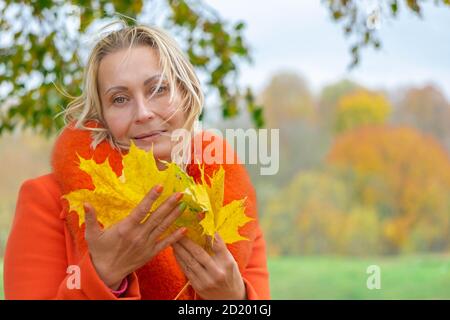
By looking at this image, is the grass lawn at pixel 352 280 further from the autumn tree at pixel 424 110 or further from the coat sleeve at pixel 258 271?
the autumn tree at pixel 424 110

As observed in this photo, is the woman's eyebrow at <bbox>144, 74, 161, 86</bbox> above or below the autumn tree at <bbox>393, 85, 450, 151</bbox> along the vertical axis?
below

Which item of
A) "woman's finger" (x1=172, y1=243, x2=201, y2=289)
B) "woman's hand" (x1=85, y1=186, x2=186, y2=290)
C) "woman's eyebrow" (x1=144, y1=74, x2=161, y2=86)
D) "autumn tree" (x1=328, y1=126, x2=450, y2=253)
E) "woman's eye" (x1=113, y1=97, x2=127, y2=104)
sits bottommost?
"woman's finger" (x1=172, y1=243, x2=201, y2=289)

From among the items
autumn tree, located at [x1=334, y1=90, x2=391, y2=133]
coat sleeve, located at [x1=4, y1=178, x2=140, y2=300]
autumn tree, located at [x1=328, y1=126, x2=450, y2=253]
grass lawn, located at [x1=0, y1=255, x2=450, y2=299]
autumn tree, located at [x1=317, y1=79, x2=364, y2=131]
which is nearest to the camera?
coat sleeve, located at [x1=4, y1=178, x2=140, y2=300]

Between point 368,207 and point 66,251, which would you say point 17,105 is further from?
point 368,207

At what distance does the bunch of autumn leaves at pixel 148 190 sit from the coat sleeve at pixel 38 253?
0.14 metres

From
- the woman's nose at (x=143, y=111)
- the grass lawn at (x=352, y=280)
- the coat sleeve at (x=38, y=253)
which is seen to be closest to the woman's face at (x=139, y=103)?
the woman's nose at (x=143, y=111)

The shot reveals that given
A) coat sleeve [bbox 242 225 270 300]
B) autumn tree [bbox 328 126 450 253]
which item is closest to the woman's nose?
coat sleeve [bbox 242 225 270 300]

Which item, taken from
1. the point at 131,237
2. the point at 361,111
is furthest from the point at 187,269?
the point at 361,111

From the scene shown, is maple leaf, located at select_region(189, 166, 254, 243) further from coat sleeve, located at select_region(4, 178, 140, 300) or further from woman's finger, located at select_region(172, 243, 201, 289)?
coat sleeve, located at select_region(4, 178, 140, 300)

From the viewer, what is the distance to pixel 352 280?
1349 centimetres

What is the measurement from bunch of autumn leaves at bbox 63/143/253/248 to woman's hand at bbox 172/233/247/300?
17 millimetres

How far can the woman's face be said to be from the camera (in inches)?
54.8

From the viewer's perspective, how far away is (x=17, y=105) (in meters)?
3.64

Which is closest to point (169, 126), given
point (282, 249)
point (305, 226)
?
point (282, 249)
